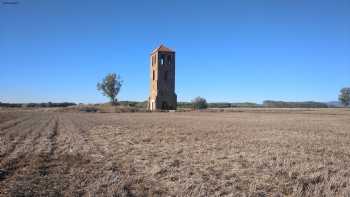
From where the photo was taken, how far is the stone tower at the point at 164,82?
7225cm

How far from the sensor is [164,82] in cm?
7275

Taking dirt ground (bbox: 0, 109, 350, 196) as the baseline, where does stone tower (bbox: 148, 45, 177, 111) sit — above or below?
above

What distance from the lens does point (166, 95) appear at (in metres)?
72.8

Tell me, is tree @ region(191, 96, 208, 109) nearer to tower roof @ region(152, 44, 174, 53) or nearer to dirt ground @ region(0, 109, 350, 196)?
tower roof @ region(152, 44, 174, 53)

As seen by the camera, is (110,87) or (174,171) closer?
(174,171)

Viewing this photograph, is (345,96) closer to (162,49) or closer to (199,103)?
(199,103)

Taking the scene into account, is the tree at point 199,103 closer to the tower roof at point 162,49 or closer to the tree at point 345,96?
the tower roof at point 162,49

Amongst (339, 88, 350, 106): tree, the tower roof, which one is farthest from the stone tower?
(339, 88, 350, 106): tree

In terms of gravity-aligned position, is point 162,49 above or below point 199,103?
above

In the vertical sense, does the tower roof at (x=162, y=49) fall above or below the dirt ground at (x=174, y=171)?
above

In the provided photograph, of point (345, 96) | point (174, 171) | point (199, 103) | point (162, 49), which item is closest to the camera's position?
point (174, 171)

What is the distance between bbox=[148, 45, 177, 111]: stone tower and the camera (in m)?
72.2

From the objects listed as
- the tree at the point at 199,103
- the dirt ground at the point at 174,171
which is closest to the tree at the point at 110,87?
the tree at the point at 199,103

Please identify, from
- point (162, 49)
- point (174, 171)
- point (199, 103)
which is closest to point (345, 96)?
point (199, 103)
